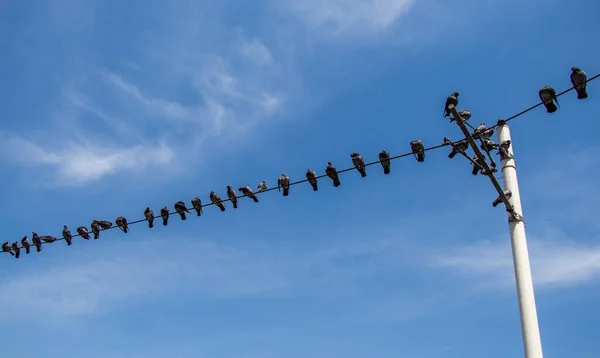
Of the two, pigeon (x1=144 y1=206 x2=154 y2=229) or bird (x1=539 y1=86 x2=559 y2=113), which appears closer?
bird (x1=539 y1=86 x2=559 y2=113)

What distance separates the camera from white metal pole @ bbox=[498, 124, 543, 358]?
7.65 meters

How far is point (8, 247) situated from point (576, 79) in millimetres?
15514

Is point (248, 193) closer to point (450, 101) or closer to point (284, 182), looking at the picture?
point (284, 182)

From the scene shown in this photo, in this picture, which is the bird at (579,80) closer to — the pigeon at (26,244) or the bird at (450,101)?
the bird at (450,101)

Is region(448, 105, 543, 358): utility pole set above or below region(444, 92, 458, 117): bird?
below

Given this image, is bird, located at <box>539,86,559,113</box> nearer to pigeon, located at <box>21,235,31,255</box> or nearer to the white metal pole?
the white metal pole

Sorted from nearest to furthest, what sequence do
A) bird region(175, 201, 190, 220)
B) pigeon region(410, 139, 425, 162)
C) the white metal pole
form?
the white metal pole, pigeon region(410, 139, 425, 162), bird region(175, 201, 190, 220)

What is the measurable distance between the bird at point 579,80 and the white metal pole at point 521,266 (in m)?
1.41

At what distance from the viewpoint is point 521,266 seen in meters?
8.02

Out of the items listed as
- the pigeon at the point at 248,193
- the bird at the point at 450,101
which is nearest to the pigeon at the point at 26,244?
the pigeon at the point at 248,193

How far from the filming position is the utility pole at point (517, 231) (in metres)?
7.69

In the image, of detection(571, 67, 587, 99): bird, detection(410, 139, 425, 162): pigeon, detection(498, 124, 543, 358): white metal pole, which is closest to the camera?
detection(498, 124, 543, 358): white metal pole

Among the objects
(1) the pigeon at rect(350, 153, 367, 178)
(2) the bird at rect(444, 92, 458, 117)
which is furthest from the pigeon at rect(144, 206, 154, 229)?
(2) the bird at rect(444, 92, 458, 117)

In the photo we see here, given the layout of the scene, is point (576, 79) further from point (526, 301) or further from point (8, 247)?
point (8, 247)
